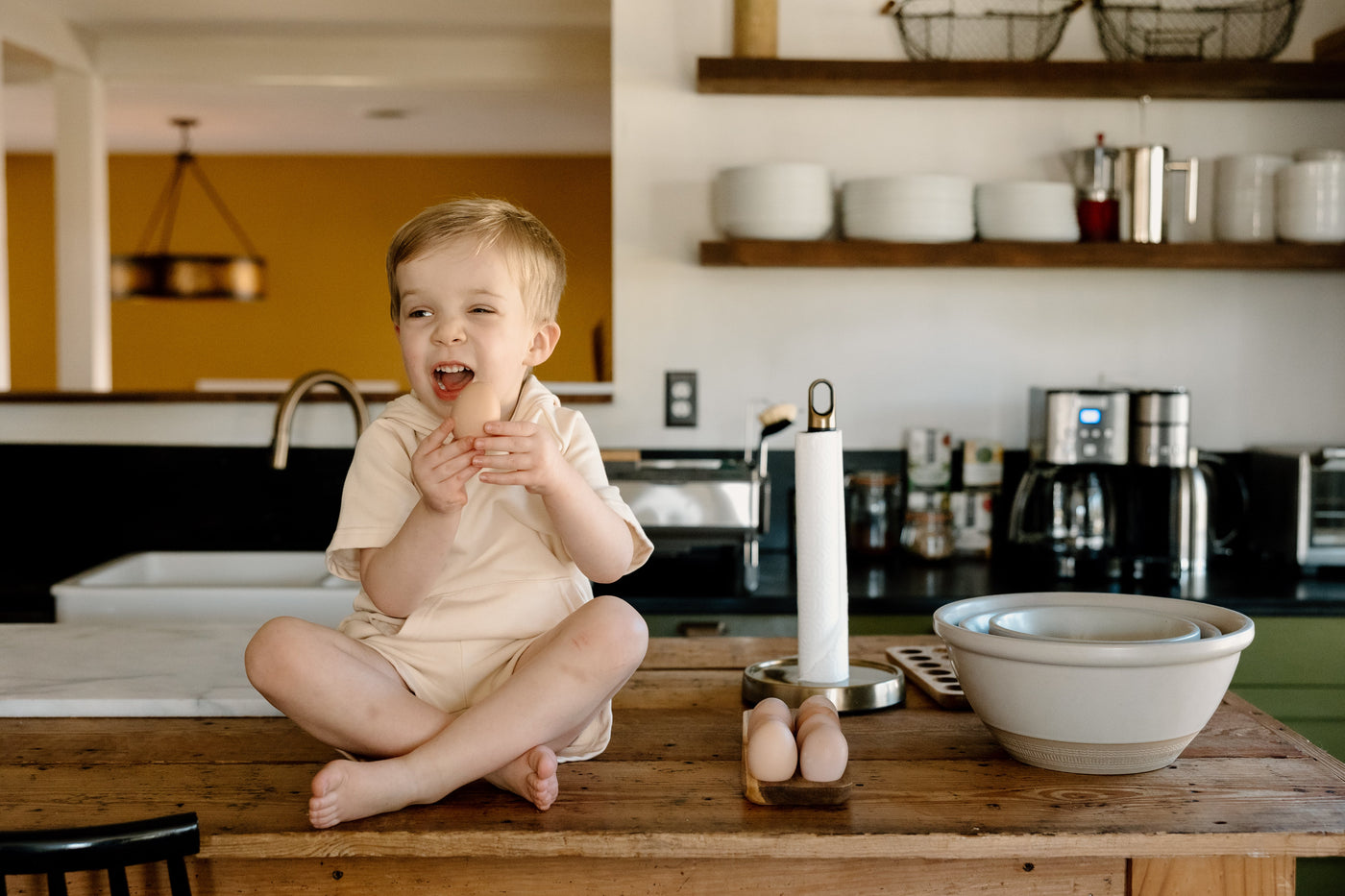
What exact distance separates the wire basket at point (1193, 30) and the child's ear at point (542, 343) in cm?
189

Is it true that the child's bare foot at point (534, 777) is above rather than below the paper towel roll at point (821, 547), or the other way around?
below

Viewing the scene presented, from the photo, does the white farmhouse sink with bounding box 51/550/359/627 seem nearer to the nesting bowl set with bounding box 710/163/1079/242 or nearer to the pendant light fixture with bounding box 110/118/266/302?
the nesting bowl set with bounding box 710/163/1079/242

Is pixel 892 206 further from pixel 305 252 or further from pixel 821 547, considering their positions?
pixel 305 252

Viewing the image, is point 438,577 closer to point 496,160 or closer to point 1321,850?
point 1321,850

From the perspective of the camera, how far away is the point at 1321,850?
79 cm

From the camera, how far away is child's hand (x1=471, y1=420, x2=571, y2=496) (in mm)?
879

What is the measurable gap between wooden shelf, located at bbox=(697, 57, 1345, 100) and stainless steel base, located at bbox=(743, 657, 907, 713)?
5.15 ft

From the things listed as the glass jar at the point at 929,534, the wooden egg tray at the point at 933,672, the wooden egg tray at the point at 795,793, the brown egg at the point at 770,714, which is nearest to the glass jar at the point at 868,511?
the glass jar at the point at 929,534

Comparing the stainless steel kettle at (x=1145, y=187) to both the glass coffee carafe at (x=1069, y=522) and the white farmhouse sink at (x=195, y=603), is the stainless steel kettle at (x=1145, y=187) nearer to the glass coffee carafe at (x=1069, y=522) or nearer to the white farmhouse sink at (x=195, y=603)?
the glass coffee carafe at (x=1069, y=522)

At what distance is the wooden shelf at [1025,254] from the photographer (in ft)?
7.65

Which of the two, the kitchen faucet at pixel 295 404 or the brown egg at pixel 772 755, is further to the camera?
the kitchen faucet at pixel 295 404

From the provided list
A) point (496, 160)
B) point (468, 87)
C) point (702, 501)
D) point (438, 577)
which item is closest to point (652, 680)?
point (438, 577)

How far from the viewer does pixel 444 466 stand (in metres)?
0.89

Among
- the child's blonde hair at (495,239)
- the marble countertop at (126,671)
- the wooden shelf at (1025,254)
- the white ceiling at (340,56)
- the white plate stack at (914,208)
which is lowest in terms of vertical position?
the marble countertop at (126,671)
